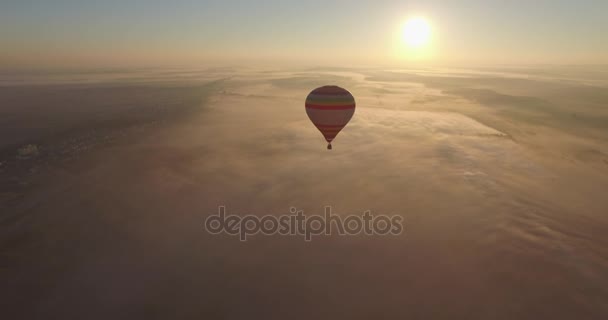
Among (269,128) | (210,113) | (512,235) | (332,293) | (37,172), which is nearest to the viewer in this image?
(332,293)

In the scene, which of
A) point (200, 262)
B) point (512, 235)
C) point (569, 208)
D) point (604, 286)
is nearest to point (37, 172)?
point (200, 262)

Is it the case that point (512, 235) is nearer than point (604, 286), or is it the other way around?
point (604, 286)

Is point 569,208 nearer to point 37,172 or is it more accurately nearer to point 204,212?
point 204,212

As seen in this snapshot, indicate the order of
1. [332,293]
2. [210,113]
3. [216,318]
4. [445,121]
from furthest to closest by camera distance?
[210,113], [445,121], [332,293], [216,318]

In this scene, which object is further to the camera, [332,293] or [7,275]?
[7,275]

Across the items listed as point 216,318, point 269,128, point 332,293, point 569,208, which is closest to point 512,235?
point 569,208

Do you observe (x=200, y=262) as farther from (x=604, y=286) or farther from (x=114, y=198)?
(x=604, y=286)
